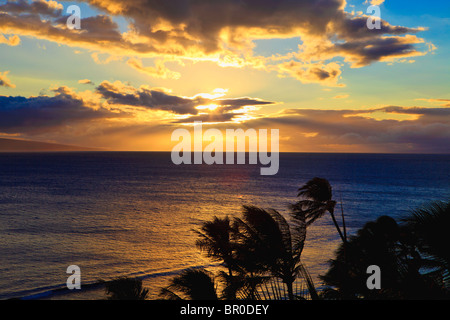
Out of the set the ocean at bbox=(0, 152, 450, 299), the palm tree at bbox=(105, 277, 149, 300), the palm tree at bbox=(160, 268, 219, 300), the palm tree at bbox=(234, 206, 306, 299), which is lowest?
the ocean at bbox=(0, 152, 450, 299)

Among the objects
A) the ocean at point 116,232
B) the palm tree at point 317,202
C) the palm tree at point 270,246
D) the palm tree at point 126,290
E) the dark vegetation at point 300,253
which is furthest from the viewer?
the ocean at point 116,232

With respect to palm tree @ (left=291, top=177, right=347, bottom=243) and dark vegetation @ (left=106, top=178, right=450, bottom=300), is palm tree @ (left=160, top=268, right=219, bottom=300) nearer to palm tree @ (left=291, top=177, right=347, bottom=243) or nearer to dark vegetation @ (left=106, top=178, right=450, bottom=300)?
dark vegetation @ (left=106, top=178, right=450, bottom=300)

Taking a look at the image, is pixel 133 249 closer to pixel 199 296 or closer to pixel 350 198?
pixel 199 296

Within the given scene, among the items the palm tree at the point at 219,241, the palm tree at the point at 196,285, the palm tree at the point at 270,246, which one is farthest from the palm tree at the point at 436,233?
the palm tree at the point at 219,241

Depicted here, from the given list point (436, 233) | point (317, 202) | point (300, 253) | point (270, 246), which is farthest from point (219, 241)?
point (436, 233)

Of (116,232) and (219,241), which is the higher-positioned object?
(219,241)

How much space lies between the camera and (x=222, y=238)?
9.86 meters

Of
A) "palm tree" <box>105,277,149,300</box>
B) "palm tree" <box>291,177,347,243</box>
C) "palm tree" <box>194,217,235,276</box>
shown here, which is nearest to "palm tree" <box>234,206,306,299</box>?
"palm tree" <box>194,217,235,276</box>

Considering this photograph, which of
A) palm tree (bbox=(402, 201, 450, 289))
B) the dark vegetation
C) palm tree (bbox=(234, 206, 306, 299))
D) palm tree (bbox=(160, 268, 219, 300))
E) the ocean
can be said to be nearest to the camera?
palm tree (bbox=(402, 201, 450, 289))

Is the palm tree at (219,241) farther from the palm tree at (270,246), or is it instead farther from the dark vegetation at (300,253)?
the palm tree at (270,246)

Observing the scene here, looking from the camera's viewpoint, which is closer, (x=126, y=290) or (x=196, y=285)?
(x=126, y=290)

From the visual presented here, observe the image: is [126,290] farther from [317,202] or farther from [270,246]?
[317,202]

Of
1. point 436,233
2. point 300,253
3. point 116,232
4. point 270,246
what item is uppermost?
point 436,233
